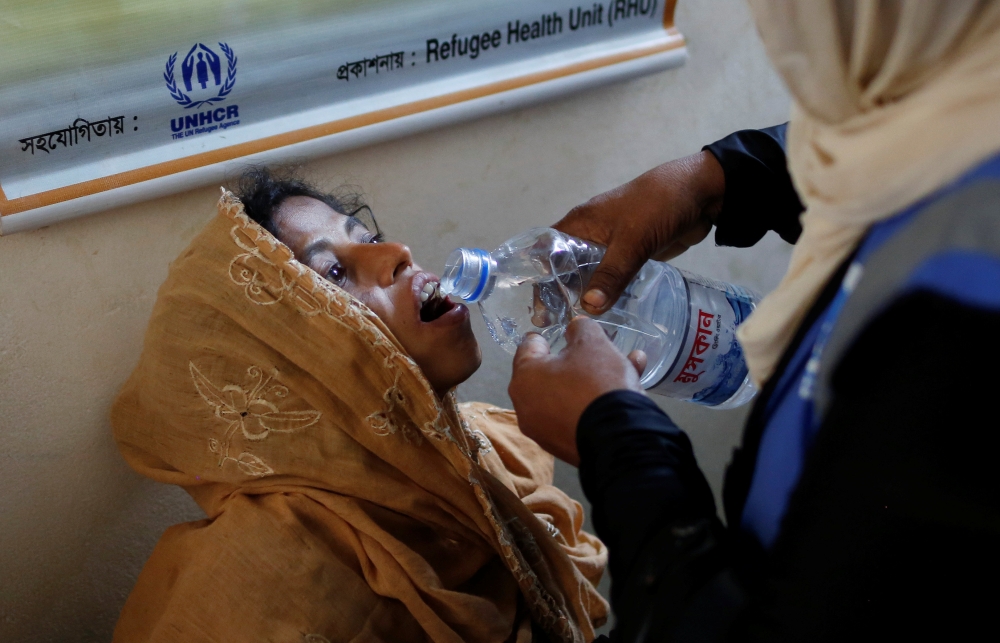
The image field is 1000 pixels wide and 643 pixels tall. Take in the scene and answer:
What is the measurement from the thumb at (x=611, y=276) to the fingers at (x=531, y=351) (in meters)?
0.15

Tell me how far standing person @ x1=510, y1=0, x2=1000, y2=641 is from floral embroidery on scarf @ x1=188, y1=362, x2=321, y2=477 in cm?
50

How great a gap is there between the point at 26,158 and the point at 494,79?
732 millimetres

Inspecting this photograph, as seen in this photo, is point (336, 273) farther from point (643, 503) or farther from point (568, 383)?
point (643, 503)

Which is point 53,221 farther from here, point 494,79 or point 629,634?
point 629,634

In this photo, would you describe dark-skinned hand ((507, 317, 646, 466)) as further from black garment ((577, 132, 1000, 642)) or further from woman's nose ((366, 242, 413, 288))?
woman's nose ((366, 242, 413, 288))

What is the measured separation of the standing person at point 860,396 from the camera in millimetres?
456

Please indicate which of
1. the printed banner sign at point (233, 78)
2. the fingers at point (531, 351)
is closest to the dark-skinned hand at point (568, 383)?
the fingers at point (531, 351)

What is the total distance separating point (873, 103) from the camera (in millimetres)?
514

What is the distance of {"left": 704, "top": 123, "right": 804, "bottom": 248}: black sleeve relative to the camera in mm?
1123

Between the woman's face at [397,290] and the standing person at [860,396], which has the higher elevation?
the standing person at [860,396]

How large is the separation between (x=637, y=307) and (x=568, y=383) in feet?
1.61

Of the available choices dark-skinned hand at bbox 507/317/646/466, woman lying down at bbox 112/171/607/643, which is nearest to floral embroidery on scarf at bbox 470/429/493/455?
woman lying down at bbox 112/171/607/643

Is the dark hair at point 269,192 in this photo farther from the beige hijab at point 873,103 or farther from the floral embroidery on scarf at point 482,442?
the beige hijab at point 873,103

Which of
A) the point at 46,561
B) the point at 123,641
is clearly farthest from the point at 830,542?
the point at 46,561
